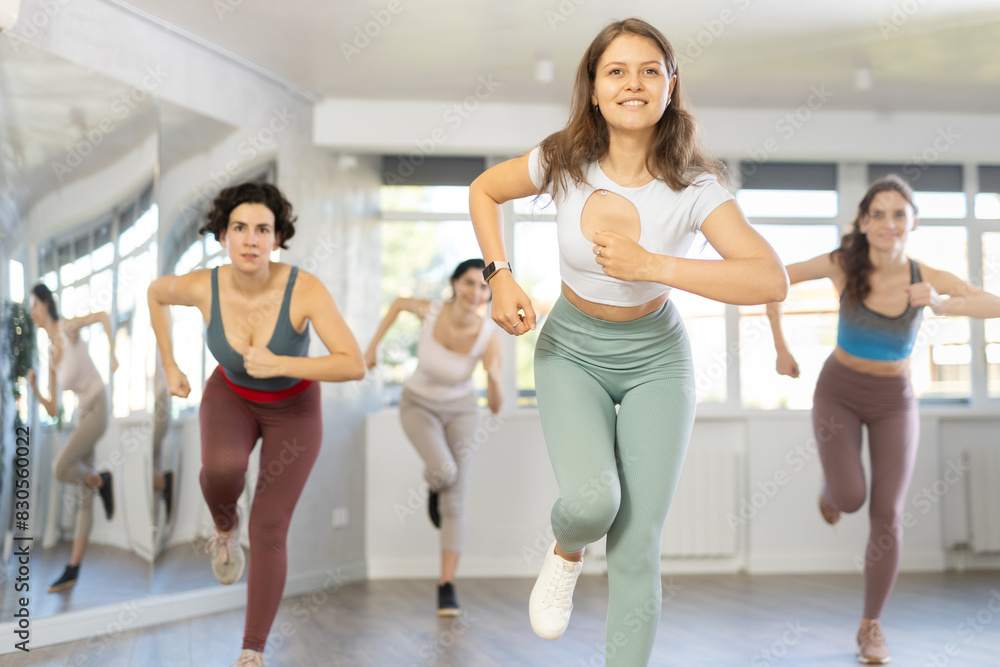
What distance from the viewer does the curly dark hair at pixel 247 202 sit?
267 centimetres

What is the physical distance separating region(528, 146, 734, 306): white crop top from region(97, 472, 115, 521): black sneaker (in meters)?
2.44

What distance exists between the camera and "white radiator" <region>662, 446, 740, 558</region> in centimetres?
492

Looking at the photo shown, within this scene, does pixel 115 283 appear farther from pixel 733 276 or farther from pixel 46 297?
pixel 733 276

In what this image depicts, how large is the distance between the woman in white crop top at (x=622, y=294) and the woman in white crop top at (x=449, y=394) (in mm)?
2004

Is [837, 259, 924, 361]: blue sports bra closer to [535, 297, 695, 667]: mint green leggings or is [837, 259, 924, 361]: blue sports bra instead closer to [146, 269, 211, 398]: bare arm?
[535, 297, 695, 667]: mint green leggings

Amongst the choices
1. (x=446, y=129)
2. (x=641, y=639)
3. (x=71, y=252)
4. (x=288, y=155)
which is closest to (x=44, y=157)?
(x=71, y=252)

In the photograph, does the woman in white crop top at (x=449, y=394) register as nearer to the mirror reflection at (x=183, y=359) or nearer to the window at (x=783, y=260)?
the mirror reflection at (x=183, y=359)

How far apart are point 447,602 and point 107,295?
6.59 feet

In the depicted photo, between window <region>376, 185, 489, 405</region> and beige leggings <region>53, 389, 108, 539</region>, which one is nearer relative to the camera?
beige leggings <region>53, 389, 108, 539</region>

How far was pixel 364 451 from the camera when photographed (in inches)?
194

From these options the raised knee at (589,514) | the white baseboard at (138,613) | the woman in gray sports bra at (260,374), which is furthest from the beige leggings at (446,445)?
the raised knee at (589,514)

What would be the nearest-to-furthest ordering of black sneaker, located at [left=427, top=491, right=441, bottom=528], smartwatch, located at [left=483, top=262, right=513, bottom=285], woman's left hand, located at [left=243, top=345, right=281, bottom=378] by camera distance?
1. smartwatch, located at [left=483, top=262, right=513, bottom=285]
2. woman's left hand, located at [left=243, top=345, right=281, bottom=378]
3. black sneaker, located at [left=427, top=491, right=441, bottom=528]

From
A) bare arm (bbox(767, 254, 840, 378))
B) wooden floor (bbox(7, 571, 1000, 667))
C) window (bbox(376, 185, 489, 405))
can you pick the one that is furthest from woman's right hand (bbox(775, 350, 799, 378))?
window (bbox(376, 185, 489, 405))

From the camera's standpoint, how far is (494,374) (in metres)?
4.09
